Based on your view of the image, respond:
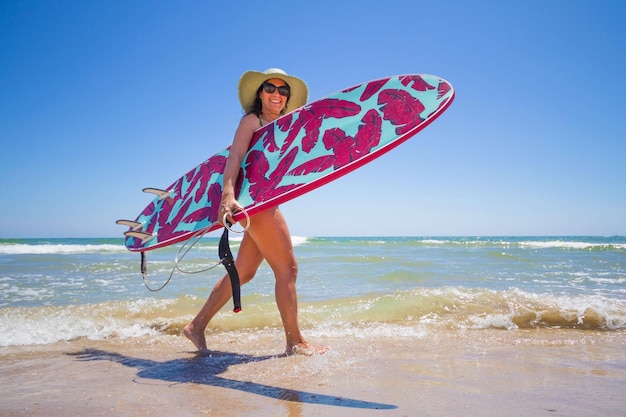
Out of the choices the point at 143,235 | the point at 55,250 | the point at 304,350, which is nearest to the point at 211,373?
the point at 304,350

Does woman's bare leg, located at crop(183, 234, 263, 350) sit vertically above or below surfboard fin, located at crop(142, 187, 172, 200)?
below

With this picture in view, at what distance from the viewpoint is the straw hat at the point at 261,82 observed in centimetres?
262

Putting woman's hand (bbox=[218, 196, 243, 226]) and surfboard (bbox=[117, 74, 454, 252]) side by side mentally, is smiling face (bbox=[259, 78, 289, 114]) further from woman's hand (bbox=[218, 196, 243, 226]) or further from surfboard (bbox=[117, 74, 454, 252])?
woman's hand (bbox=[218, 196, 243, 226])

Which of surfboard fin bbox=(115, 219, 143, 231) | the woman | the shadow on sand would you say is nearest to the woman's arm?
the woman

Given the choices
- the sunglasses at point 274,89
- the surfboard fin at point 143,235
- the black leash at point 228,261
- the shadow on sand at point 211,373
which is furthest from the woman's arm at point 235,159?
the surfboard fin at point 143,235

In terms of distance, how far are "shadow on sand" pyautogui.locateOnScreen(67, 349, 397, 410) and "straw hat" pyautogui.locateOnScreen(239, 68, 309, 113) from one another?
1.62 m

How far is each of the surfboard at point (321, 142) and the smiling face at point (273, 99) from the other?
153mm

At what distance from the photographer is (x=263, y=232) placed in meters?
2.28

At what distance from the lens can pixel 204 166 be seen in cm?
306

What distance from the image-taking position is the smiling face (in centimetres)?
265

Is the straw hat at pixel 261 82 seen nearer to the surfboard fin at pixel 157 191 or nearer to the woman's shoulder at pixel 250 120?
the woman's shoulder at pixel 250 120

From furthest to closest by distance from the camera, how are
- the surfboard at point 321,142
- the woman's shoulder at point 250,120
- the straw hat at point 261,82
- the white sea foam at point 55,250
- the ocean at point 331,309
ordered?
the white sea foam at point 55,250 < the ocean at point 331,309 < the straw hat at point 261,82 < the woman's shoulder at point 250,120 < the surfboard at point 321,142

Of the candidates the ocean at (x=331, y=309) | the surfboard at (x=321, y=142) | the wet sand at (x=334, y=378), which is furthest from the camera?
the ocean at (x=331, y=309)

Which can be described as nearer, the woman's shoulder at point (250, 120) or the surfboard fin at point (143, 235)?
the woman's shoulder at point (250, 120)
